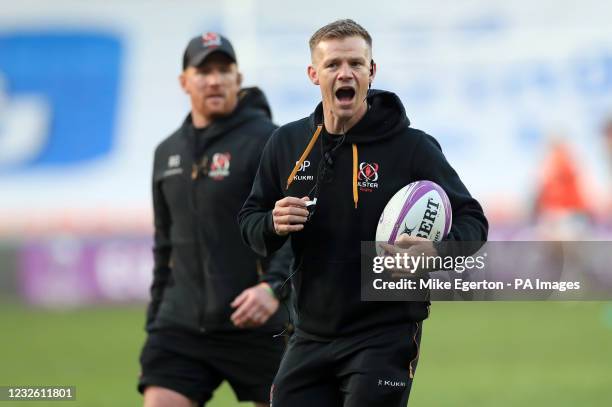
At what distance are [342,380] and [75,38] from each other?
69.2 ft

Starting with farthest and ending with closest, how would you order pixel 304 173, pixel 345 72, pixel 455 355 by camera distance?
pixel 455 355, pixel 304 173, pixel 345 72

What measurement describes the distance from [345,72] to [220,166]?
1.88 metres

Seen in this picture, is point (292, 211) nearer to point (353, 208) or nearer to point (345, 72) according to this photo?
point (353, 208)

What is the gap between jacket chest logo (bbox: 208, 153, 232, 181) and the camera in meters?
6.96

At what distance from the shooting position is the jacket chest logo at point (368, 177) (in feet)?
17.6

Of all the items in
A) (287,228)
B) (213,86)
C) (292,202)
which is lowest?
(287,228)

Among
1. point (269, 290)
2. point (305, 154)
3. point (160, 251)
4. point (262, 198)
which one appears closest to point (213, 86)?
point (160, 251)

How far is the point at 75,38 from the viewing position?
25.3m

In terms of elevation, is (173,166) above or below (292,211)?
above

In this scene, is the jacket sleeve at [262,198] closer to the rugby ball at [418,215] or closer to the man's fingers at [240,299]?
the rugby ball at [418,215]

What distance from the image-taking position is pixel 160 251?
7.28 meters

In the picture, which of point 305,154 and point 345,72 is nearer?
point 345,72

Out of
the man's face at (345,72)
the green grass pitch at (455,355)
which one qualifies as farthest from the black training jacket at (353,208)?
the green grass pitch at (455,355)

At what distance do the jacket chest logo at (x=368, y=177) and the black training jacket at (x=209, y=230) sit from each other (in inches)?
56.9
